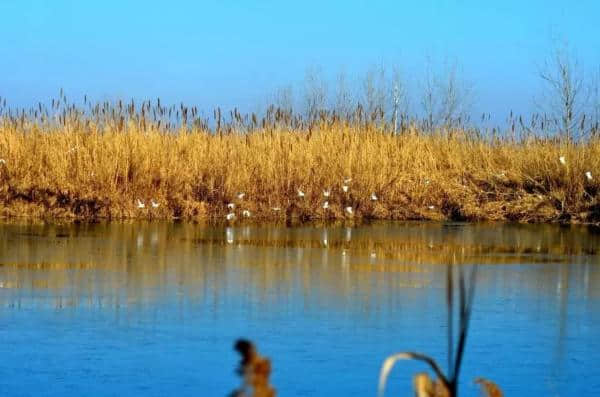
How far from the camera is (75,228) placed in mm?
12594

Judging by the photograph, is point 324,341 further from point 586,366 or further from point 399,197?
point 399,197

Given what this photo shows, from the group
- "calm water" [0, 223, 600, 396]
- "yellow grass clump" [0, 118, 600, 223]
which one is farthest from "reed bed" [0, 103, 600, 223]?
"calm water" [0, 223, 600, 396]

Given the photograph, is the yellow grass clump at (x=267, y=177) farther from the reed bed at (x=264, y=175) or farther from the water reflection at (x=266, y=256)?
the water reflection at (x=266, y=256)

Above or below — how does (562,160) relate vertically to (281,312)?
above

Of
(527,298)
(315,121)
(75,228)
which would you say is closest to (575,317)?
(527,298)

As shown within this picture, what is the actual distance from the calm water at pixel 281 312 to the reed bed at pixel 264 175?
2811 mm

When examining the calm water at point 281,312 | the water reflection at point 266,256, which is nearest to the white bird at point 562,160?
the water reflection at point 266,256

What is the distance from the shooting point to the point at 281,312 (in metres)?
6.50

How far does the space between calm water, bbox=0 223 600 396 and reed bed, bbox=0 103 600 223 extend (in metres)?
2.81

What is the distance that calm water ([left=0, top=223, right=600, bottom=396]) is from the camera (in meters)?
4.73

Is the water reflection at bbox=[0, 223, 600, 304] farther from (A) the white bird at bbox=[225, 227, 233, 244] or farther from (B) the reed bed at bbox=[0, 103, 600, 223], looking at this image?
(B) the reed bed at bbox=[0, 103, 600, 223]

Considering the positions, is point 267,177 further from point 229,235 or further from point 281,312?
point 281,312

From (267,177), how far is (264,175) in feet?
0.21

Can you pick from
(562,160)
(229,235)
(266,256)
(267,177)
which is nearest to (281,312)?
(266,256)
